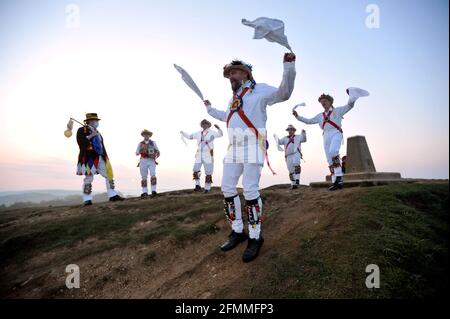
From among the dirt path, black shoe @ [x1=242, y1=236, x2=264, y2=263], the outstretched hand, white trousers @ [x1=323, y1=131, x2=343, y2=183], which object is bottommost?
the dirt path

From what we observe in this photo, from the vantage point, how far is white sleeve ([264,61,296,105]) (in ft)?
11.8

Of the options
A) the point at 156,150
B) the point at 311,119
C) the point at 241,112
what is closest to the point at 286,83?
the point at 241,112

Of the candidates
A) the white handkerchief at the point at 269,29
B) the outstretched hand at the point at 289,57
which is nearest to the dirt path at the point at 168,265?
the outstretched hand at the point at 289,57

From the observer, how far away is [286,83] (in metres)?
3.73

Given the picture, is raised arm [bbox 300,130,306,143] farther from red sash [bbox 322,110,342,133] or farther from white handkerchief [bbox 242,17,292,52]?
white handkerchief [bbox 242,17,292,52]

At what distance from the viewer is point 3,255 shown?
5.91 m

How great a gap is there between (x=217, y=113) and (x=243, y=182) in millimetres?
1422

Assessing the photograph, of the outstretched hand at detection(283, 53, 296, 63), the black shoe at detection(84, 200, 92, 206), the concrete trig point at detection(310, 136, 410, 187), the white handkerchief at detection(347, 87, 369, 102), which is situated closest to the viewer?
the outstretched hand at detection(283, 53, 296, 63)

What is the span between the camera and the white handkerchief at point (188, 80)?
A: 4850mm

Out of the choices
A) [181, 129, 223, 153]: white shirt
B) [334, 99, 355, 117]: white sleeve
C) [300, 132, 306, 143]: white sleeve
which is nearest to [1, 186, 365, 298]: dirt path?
[334, 99, 355, 117]: white sleeve

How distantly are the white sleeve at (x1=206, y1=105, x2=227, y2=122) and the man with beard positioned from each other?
0.42 m

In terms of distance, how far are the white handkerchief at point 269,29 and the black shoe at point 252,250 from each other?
2.64 metres
